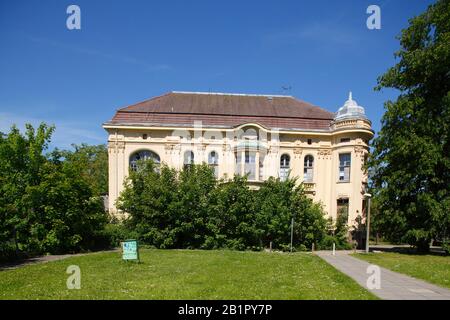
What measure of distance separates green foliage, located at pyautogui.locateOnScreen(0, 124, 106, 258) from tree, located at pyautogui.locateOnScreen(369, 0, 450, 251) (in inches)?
770

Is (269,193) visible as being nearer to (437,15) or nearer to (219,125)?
(219,125)

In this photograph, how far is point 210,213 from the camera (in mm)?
19328

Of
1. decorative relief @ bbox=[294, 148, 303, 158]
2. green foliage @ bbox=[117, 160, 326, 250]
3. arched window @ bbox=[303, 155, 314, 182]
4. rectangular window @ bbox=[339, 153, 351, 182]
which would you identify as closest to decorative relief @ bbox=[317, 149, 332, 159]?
arched window @ bbox=[303, 155, 314, 182]

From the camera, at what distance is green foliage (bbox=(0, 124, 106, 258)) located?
15.8 metres

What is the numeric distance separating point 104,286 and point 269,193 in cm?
1498

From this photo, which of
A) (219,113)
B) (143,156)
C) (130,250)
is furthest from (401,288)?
(143,156)

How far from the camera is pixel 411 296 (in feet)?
25.5

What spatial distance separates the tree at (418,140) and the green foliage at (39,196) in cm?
1955

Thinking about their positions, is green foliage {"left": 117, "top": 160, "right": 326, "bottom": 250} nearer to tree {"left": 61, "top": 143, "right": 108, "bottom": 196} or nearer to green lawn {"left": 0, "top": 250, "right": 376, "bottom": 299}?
green lawn {"left": 0, "top": 250, "right": 376, "bottom": 299}

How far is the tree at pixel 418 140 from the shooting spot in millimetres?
17328

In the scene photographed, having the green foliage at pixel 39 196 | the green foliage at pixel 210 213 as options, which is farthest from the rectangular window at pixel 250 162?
the green foliage at pixel 39 196

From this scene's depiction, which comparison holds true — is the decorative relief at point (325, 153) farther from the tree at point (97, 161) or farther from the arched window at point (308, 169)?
the tree at point (97, 161)

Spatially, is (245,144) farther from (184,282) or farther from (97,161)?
(97,161)
